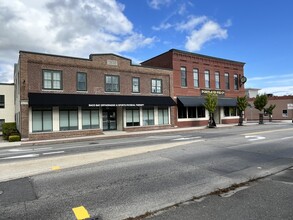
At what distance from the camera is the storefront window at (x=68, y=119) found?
20562 millimetres

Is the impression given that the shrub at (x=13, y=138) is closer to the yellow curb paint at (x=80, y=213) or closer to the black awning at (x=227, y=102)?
the yellow curb paint at (x=80, y=213)

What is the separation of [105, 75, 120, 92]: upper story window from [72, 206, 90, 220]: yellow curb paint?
19.3m

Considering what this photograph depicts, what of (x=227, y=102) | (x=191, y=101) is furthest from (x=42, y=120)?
(x=227, y=102)

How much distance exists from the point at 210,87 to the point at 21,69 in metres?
23.3

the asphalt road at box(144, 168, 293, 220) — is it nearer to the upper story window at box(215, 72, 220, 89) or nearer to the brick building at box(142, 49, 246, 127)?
the brick building at box(142, 49, 246, 127)

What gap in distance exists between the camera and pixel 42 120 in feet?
64.6

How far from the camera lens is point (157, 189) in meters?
5.79

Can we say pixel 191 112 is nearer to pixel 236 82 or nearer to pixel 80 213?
pixel 236 82

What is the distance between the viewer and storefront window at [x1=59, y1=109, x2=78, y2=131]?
67.5 feet

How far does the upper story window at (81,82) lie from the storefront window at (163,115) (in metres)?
9.04

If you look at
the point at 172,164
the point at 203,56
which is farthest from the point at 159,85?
the point at 172,164

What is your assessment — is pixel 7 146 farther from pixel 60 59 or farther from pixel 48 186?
pixel 48 186

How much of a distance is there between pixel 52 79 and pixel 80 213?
18.2 meters

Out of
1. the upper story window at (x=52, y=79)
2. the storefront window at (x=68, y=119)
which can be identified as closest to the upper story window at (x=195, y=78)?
the storefront window at (x=68, y=119)
